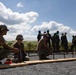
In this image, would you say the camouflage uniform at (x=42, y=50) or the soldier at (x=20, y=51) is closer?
the soldier at (x=20, y=51)

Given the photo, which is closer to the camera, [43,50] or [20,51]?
[20,51]

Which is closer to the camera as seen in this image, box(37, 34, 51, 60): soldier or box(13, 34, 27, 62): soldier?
box(13, 34, 27, 62): soldier

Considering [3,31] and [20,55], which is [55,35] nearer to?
[20,55]

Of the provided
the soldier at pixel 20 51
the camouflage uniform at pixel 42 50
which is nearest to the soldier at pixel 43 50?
the camouflage uniform at pixel 42 50

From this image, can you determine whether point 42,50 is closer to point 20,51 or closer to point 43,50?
point 43,50

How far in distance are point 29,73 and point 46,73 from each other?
0.44 metres

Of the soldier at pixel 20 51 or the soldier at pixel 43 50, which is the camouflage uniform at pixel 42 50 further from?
the soldier at pixel 20 51

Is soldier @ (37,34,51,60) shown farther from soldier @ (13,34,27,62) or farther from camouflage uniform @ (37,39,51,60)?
soldier @ (13,34,27,62)

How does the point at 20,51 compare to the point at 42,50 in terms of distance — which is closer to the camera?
the point at 20,51

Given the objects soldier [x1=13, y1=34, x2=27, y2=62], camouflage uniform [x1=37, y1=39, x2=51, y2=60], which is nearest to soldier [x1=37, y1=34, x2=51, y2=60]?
camouflage uniform [x1=37, y1=39, x2=51, y2=60]

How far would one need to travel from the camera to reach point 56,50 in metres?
25.4

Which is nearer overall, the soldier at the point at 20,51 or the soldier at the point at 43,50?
the soldier at the point at 20,51

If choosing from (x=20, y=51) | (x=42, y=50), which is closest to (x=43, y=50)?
(x=42, y=50)

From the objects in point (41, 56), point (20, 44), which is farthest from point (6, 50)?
point (41, 56)
